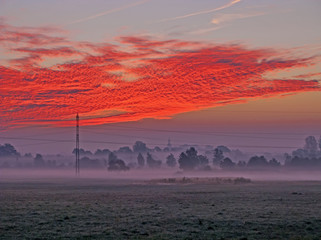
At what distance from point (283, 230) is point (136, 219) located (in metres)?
12.7

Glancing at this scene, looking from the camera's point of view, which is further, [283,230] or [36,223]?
[36,223]

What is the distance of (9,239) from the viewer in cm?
2969

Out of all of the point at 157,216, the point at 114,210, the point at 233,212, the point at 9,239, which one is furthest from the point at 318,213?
the point at 9,239

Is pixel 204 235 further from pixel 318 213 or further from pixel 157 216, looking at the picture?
pixel 318 213

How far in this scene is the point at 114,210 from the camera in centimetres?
4816

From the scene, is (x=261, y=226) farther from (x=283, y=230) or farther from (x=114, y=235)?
(x=114, y=235)

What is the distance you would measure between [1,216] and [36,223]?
7.04 m

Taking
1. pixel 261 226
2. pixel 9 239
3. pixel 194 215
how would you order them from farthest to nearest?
pixel 194 215
pixel 261 226
pixel 9 239

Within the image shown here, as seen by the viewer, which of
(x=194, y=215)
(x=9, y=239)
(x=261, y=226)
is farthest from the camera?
(x=194, y=215)

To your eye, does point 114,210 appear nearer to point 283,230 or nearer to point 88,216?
point 88,216

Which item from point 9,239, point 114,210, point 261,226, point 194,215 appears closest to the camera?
point 9,239

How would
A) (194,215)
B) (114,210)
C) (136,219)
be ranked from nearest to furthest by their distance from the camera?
(136,219)
(194,215)
(114,210)

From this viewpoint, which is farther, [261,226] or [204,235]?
[261,226]

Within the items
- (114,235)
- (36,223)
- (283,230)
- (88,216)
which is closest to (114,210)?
(88,216)
